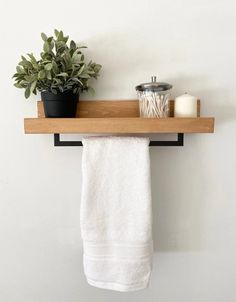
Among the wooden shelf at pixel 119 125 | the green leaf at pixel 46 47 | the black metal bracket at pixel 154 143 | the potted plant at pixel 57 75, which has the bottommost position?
the black metal bracket at pixel 154 143

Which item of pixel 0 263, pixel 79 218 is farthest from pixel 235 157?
pixel 0 263

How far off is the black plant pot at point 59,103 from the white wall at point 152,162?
0.10 metres

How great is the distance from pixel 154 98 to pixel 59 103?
0.23m

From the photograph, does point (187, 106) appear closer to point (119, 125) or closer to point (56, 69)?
point (119, 125)

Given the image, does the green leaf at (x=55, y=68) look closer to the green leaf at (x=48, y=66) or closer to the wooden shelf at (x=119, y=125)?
the green leaf at (x=48, y=66)

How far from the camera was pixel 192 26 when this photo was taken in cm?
70

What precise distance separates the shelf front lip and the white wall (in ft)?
0.37

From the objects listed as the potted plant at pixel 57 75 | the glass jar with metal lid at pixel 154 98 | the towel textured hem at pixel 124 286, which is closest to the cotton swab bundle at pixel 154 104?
the glass jar with metal lid at pixel 154 98

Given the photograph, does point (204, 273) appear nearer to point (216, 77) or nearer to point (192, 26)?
point (216, 77)

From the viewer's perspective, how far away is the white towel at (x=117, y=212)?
676mm

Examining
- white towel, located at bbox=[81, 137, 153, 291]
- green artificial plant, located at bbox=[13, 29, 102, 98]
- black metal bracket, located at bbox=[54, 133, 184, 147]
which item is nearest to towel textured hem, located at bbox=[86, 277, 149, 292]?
white towel, located at bbox=[81, 137, 153, 291]

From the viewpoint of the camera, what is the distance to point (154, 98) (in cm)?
64

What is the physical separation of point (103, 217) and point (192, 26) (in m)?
0.55

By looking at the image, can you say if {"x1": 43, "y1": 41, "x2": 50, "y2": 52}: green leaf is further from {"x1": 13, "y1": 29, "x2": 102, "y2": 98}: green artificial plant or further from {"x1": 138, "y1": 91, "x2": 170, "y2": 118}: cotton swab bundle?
{"x1": 138, "y1": 91, "x2": 170, "y2": 118}: cotton swab bundle
